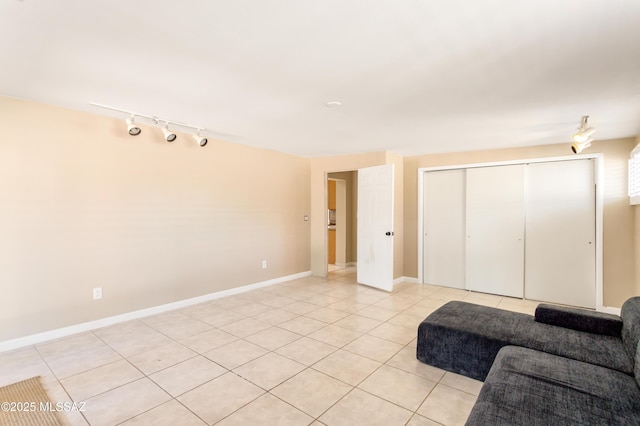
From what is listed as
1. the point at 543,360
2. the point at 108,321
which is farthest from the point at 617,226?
the point at 108,321

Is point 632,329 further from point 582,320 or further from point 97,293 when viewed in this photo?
point 97,293

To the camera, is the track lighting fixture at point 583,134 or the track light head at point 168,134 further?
the track light head at point 168,134

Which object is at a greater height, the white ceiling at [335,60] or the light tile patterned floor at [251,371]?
the white ceiling at [335,60]

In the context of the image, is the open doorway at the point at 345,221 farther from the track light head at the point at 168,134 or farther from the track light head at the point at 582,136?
the track light head at the point at 582,136

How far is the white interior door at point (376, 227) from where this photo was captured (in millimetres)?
4930

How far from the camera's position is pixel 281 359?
2.74m

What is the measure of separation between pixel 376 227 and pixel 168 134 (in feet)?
11.1

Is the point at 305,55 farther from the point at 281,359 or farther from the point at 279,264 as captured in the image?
the point at 279,264

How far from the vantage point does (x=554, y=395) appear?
1.56 metres

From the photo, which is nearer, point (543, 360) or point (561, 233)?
point (543, 360)

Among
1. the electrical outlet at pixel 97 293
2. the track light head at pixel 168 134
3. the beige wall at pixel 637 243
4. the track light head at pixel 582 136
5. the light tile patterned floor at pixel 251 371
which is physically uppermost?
the track light head at pixel 168 134

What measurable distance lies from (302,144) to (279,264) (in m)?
2.21

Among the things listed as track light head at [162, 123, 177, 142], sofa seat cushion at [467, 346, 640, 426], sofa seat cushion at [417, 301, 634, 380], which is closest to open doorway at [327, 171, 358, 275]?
track light head at [162, 123, 177, 142]

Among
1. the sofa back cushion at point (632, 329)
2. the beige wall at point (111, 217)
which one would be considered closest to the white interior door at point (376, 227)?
the beige wall at point (111, 217)
